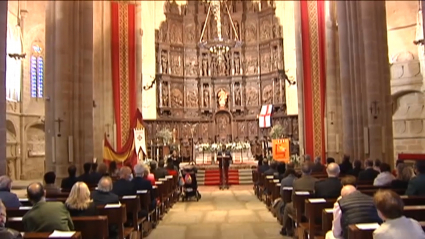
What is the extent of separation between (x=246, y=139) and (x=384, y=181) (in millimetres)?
20270

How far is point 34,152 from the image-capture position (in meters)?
25.9

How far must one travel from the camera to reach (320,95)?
21266mm

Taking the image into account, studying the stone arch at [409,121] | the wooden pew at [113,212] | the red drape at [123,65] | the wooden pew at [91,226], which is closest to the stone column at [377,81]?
the stone arch at [409,121]

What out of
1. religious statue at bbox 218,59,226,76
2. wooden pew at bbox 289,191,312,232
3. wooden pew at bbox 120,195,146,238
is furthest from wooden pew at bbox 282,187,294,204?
religious statue at bbox 218,59,226,76

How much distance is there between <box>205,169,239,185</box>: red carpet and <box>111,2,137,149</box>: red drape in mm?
4140

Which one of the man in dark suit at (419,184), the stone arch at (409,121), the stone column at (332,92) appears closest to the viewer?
the man in dark suit at (419,184)

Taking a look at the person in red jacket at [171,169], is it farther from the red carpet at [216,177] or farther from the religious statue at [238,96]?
the religious statue at [238,96]

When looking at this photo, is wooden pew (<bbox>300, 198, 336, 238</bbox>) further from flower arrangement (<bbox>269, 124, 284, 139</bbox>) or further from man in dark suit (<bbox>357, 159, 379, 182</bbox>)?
flower arrangement (<bbox>269, 124, 284, 139</bbox>)

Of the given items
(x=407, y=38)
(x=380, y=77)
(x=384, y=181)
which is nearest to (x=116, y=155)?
(x=380, y=77)

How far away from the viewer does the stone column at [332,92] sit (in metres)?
20.4

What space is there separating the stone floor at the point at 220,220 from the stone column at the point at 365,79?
3.84m

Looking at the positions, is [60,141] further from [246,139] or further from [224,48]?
[246,139]

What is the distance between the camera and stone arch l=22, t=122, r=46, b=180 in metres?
25.4

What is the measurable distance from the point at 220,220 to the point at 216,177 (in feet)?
35.1
